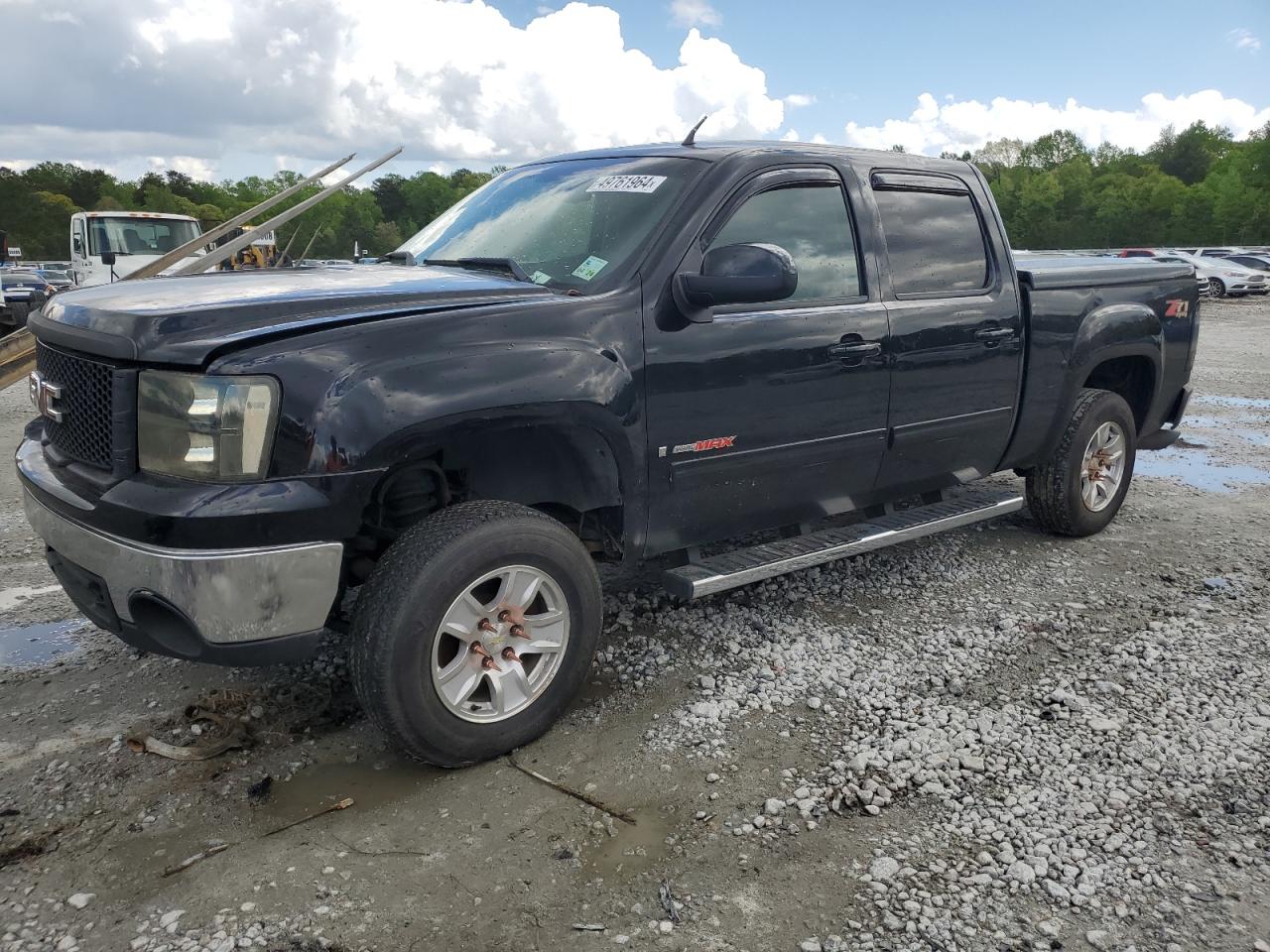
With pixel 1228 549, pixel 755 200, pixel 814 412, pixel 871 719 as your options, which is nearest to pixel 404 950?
pixel 871 719

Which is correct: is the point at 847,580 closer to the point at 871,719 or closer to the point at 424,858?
the point at 871,719

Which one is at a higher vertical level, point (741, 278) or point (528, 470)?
point (741, 278)

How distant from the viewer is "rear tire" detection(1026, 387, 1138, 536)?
540 cm

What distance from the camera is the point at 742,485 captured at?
3.86m

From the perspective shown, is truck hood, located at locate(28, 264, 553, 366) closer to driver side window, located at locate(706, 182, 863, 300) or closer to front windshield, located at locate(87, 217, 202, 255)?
driver side window, located at locate(706, 182, 863, 300)

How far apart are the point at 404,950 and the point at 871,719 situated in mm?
1831

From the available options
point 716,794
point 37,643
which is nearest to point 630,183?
point 716,794

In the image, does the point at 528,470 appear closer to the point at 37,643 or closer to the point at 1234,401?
the point at 37,643

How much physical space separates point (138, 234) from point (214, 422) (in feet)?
56.8

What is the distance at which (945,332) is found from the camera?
4.45m

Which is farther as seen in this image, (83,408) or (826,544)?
(826,544)

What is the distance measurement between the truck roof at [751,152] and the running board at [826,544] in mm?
1579

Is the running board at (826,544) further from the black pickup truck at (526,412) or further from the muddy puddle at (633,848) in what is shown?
the muddy puddle at (633,848)

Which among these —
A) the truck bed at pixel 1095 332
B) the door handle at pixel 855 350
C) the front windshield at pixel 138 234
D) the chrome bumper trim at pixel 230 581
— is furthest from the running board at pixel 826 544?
the front windshield at pixel 138 234
